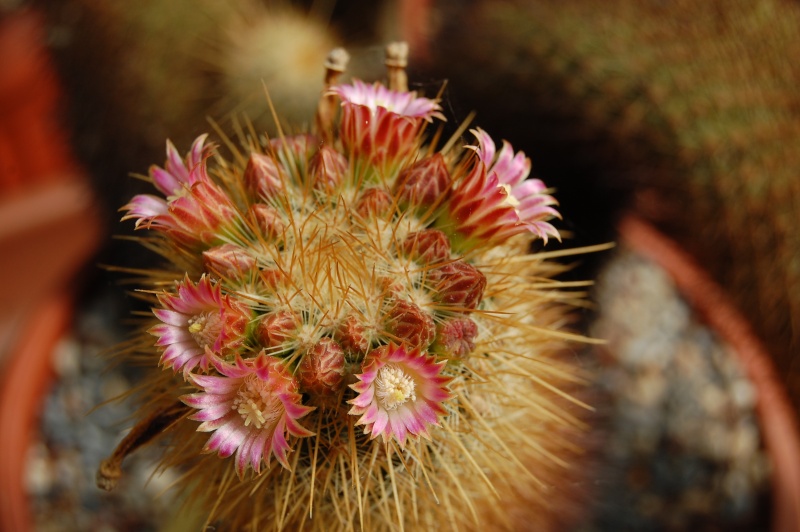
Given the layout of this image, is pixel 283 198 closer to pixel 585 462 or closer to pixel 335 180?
pixel 335 180

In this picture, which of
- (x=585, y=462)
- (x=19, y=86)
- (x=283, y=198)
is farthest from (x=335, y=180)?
(x=19, y=86)

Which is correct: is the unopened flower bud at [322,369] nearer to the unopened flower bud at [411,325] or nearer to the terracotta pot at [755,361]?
the unopened flower bud at [411,325]

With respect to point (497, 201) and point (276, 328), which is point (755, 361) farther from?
point (276, 328)

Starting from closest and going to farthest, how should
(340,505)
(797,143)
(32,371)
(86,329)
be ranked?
(340,505) < (797,143) < (32,371) < (86,329)

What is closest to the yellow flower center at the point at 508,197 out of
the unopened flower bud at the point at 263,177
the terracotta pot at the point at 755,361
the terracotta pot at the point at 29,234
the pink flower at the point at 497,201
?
the pink flower at the point at 497,201

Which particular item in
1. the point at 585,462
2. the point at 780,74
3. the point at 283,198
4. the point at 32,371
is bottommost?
the point at 32,371

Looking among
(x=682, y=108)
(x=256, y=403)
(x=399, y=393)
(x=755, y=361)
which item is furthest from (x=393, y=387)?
(x=755, y=361)
